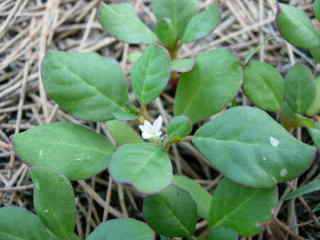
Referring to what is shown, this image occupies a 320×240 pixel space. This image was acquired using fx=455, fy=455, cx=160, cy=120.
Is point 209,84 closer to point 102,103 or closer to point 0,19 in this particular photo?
point 102,103

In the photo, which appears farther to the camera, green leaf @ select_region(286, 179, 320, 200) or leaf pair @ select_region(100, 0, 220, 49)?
leaf pair @ select_region(100, 0, 220, 49)

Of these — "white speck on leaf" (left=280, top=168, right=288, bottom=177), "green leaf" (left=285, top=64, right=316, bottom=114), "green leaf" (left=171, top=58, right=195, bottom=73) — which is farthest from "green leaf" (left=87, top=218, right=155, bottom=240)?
"green leaf" (left=285, top=64, right=316, bottom=114)

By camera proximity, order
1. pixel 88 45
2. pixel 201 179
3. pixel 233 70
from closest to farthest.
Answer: pixel 233 70
pixel 201 179
pixel 88 45

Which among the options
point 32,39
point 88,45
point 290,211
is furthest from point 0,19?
point 290,211

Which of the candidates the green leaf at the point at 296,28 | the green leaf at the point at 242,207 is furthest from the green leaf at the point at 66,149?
the green leaf at the point at 296,28

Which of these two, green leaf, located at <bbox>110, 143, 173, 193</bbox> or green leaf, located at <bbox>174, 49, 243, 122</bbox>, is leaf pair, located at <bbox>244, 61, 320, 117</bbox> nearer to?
green leaf, located at <bbox>174, 49, 243, 122</bbox>

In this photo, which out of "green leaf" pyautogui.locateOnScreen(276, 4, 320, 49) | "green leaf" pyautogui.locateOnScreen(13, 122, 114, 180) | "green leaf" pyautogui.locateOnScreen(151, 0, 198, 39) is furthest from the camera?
"green leaf" pyautogui.locateOnScreen(151, 0, 198, 39)

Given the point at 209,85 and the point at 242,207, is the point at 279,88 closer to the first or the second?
the point at 209,85
